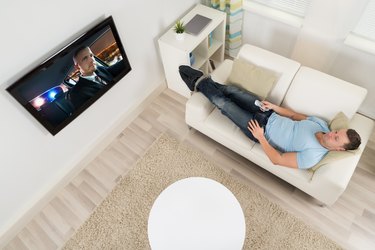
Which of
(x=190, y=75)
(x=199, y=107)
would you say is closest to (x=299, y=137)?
(x=199, y=107)

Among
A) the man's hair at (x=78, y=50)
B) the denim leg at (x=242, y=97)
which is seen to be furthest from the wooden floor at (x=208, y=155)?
the man's hair at (x=78, y=50)

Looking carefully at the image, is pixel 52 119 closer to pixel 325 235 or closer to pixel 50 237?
pixel 50 237

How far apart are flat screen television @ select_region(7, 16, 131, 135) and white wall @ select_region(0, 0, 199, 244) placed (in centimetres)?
9

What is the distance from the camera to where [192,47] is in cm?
245

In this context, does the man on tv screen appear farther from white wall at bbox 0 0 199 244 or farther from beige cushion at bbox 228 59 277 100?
beige cushion at bbox 228 59 277 100

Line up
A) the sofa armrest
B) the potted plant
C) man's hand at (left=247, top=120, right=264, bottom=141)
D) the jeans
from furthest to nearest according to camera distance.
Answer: the potted plant, the sofa armrest, the jeans, man's hand at (left=247, top=120, right=264, bottom=141)

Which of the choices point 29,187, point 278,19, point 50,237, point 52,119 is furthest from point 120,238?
point 278,19

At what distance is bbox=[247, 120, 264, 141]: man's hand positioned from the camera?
202 centimetres

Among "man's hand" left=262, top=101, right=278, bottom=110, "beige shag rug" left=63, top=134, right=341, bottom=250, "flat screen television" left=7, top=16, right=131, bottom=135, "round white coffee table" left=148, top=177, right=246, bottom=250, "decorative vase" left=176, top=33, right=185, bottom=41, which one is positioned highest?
"flat screen television" left=7, top=16, right=131, bottom=135

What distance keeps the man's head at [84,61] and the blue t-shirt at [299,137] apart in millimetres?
1473

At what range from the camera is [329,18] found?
7.09 ft

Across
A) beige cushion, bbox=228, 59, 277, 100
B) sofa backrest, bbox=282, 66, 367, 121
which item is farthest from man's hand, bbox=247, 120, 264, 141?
sofa backrest, bbox=282, 66, 367, 121

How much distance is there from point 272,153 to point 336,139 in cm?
43

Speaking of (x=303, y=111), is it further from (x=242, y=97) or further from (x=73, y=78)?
(x=73, y=78)
